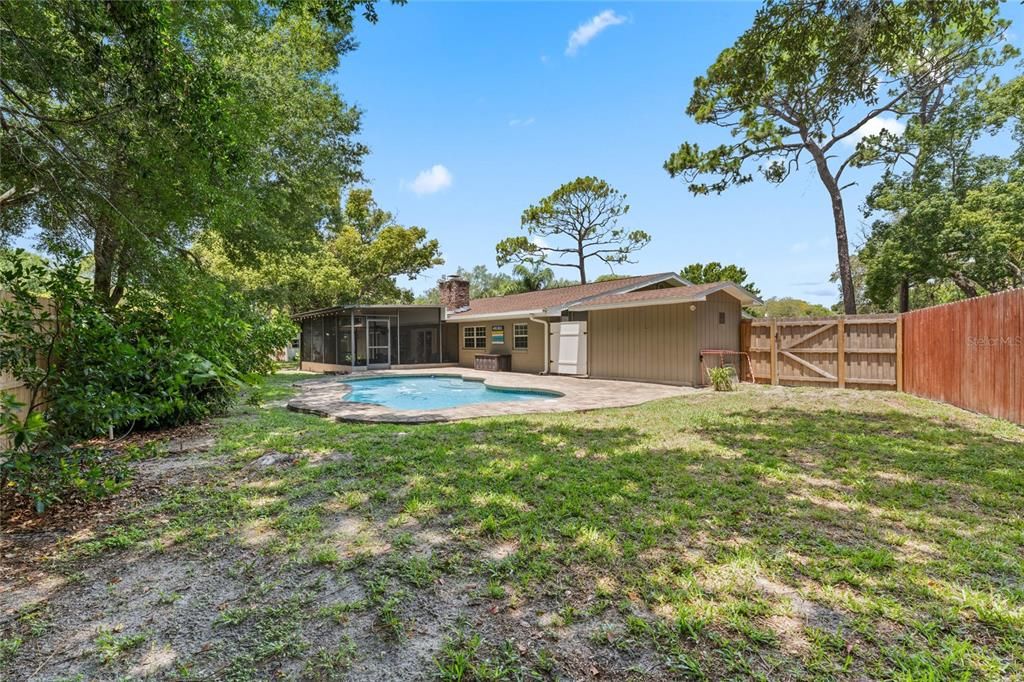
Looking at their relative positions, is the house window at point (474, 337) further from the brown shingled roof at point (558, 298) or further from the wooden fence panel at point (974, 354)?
the wooden fence panel at point (974, 354)

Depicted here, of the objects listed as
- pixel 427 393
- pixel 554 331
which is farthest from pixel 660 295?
pixel 427 393

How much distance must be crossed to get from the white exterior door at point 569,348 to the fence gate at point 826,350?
439 cm

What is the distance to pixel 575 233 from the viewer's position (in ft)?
95.7

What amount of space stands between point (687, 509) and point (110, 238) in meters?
7.37

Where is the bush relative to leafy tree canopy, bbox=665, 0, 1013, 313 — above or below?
below

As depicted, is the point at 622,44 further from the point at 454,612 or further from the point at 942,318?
the point at 454,612

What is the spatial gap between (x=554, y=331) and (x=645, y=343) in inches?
139

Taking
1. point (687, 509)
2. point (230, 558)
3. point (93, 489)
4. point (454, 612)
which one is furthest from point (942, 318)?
point (93, 489)

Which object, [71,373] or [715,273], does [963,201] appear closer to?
[715,273]

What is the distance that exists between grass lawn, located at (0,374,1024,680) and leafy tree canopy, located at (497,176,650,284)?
2540cm

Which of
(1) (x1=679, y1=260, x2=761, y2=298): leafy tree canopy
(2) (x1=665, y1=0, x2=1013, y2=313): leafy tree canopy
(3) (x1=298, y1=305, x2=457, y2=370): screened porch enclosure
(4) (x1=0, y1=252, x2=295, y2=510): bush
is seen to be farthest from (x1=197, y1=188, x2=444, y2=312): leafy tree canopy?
(1) (x1=679, y1=260, x2=761, y2=298): leafy tree canopy

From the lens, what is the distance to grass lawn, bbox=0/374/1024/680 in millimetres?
1936

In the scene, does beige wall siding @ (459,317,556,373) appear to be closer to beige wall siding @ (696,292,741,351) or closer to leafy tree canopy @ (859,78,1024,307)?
beige wall siding @ (696,292,741,351)

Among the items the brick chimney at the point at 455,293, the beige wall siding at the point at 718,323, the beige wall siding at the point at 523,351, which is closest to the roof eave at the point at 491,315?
the beige wall siding at the point at 523,351
